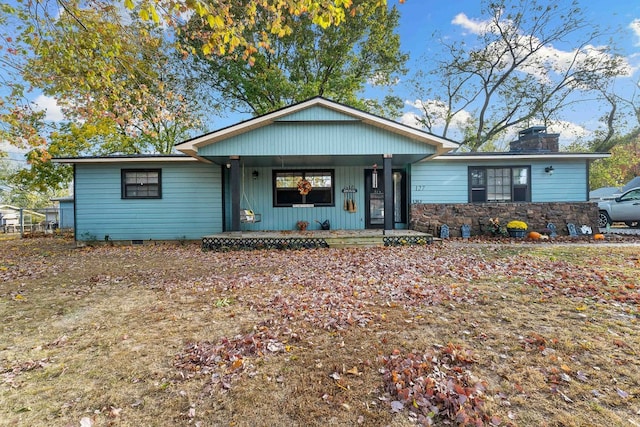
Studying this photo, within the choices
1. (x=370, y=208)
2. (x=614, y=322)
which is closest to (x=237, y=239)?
(x=370, y=208)

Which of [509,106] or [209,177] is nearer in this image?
[209,177]

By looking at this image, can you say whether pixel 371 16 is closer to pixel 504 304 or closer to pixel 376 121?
pixel 376 121

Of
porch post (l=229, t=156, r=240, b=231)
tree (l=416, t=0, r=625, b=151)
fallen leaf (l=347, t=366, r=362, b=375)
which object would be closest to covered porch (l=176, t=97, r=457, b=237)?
porch post (l=229, t=156, r=240, b=231)

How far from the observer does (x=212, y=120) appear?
1878cm

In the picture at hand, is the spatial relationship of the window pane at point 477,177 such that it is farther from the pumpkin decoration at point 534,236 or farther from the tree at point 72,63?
the tree at point 72,63

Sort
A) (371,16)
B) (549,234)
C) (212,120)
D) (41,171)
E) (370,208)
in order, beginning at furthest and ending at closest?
(212,120)
(371,16)
(41,171)
(370,208)
(549,234)

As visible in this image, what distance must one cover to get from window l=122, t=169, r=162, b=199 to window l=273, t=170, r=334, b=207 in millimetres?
4081

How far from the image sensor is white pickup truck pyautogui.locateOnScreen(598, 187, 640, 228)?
38.2 feet

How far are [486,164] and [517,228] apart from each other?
7.96ft

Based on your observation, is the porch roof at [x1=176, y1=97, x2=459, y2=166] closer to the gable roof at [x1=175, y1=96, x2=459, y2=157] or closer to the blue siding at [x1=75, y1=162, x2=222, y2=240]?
the gable roof at [x1=175, y1=96, x2=459, y2=157]

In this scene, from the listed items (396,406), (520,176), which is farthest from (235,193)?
(520,176)

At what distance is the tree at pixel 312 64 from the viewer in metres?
16.4

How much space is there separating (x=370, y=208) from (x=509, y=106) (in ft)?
49.3

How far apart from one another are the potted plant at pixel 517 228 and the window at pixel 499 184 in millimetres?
1125
